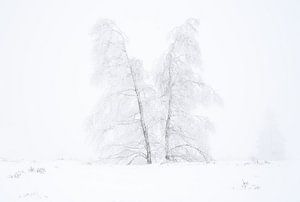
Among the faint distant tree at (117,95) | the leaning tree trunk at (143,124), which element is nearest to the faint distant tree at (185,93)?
the leaning tree trunk at (143,124)

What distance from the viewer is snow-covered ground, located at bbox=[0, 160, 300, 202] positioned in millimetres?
12266

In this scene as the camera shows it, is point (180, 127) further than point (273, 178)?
Yes

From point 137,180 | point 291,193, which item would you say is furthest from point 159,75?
point 291,193

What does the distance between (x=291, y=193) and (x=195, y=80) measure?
1068 centimetres

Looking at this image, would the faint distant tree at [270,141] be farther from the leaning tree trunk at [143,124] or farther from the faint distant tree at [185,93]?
the leaning tree trunk at [143,124]

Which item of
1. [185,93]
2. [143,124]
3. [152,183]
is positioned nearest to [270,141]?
[185,93]

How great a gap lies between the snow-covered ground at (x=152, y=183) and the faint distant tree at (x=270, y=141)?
33.7 metres

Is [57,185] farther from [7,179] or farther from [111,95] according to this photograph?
[111,95]

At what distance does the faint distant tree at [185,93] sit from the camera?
21.6 m

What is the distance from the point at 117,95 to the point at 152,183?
797cm

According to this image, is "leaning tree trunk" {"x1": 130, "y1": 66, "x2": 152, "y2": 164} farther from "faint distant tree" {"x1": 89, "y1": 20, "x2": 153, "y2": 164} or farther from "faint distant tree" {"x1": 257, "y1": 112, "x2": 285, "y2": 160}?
"faint distant tree" {"x1": 257, "y1": 112, "x2": 285, "y2": 160}

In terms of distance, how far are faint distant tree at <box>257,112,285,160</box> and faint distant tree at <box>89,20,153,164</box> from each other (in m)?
33.2

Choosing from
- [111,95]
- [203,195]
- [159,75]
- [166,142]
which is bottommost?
[203,195]

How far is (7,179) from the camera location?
15352mm
